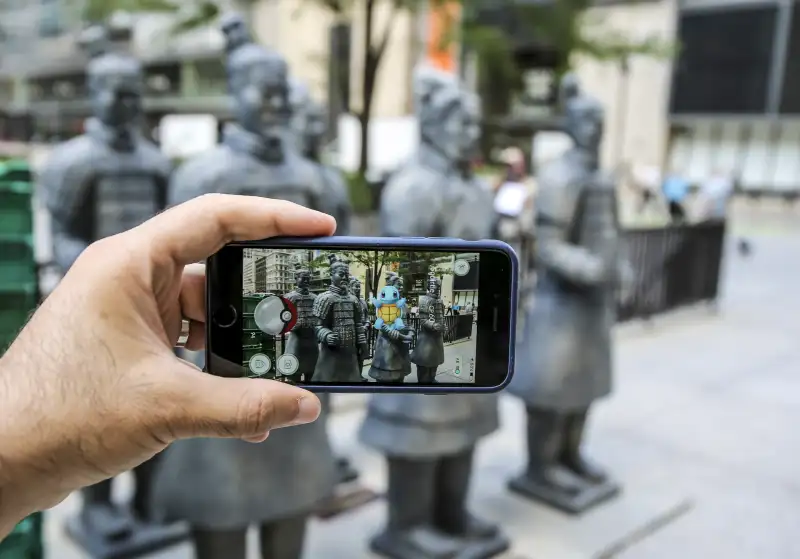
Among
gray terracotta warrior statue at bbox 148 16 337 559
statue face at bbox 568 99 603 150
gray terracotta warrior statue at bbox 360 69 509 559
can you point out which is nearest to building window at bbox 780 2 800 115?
statue face at bbox 568 99 603 150

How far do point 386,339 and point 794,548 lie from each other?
3.07m

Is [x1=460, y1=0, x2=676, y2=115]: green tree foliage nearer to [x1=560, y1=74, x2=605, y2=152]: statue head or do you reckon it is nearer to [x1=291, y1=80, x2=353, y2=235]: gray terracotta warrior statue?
[x1=291, y1=80, x2=353, y2=235]: gray terracotta warrior statue

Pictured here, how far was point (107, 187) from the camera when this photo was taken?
316cm

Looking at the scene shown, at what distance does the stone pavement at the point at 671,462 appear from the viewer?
3.45 m

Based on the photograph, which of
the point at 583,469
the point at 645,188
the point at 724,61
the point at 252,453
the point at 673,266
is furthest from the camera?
the point at 724,61

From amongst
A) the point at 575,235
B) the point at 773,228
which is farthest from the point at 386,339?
the point at 773,228

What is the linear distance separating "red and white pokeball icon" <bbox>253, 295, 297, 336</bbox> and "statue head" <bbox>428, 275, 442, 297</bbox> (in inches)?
9.0

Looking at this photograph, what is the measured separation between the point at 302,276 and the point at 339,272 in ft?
0.20

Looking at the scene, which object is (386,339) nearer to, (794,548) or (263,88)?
(263,88)

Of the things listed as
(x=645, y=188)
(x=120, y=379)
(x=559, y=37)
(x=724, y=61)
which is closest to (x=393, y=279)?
(x=120, y=379)

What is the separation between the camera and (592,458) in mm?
4434

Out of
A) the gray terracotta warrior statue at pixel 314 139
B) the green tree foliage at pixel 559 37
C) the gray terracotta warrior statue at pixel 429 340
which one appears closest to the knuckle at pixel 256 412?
the gray terracotta warrior statue at pixel 429 340

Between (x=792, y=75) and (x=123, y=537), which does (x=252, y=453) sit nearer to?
(x=123, y=537)

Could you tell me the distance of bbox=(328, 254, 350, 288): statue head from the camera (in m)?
1.22
